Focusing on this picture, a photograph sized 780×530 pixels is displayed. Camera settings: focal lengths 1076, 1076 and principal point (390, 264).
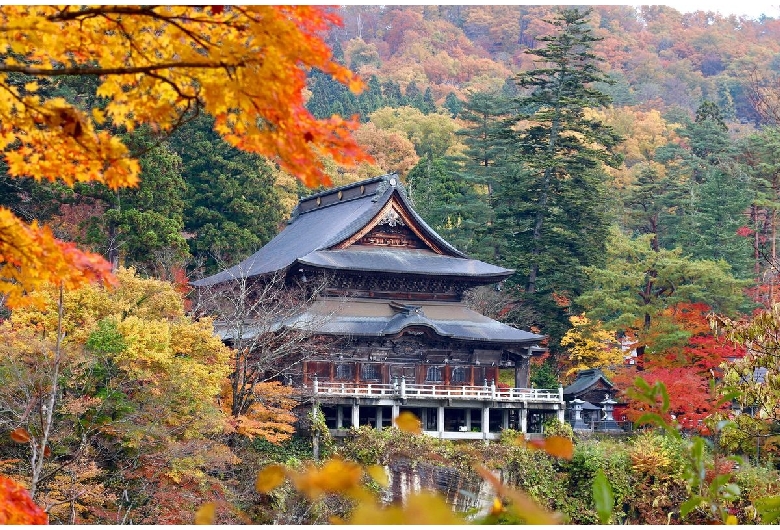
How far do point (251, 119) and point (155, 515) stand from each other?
43.2 ft

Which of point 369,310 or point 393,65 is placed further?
point 393,65

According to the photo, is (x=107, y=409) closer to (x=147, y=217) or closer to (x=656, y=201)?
(x=147, y=217)

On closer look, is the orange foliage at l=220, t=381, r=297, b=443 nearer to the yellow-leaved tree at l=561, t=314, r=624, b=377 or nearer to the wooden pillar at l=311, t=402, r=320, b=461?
the wooden pillar at l=311, t=402, r=320, b=461

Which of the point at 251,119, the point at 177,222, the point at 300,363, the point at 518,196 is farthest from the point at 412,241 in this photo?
the point at 251,119

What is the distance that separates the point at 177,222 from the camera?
3259 centimetres

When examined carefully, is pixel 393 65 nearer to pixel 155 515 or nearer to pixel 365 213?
pixel 365 213

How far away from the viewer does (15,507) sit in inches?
225

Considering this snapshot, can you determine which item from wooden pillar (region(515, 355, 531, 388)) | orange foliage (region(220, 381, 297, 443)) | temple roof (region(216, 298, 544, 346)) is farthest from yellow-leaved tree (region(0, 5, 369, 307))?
wooden pillar (region(515, 355, 531, 388))

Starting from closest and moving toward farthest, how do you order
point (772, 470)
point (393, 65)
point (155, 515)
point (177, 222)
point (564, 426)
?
1. point (155, 515)
2. point (772, 470)
3. point (564, 426)
4. point (177, 222)
5. point (393, 65)

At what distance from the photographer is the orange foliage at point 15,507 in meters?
5.68

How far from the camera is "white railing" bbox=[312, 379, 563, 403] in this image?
84.0 ft

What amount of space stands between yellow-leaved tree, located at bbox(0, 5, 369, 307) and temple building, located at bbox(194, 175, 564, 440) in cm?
1915

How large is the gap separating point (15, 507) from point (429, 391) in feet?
68.9

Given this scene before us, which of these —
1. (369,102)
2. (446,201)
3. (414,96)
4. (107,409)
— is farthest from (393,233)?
(414,96)
